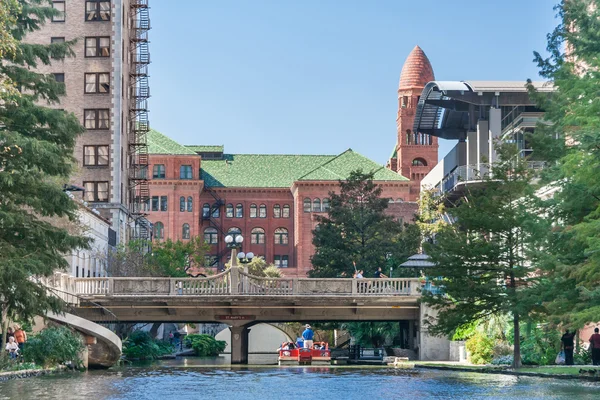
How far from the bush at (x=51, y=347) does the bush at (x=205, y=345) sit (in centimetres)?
4956

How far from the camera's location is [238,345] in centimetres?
6494

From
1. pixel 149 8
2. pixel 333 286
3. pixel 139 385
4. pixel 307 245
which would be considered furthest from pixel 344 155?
pixel 139 385

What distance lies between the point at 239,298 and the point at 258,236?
98.9 meters

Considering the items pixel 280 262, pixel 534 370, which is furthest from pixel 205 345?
pixel 280 262

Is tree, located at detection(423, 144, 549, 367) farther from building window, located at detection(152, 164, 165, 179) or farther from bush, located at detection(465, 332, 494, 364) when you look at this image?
building window, located at detection(152, 164, 165, 179)

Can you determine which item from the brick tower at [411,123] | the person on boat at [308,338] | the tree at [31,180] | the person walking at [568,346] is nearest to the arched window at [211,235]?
the brick tower at [411,123]

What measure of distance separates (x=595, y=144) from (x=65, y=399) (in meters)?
15.2

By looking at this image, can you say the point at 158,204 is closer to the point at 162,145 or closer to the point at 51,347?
the point at 162,145

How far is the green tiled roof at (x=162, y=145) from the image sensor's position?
500ft

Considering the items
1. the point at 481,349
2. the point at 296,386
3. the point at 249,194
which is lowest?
the point at 296,386

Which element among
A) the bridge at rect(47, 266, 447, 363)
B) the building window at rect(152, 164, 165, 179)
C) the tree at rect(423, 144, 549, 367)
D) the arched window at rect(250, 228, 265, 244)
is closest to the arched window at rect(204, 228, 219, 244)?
the arched window at rect(250, 228, 265, 244)

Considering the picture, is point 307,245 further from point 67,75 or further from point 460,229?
point 460,229

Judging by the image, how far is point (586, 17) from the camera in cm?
3544

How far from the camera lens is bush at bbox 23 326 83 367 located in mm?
45031
